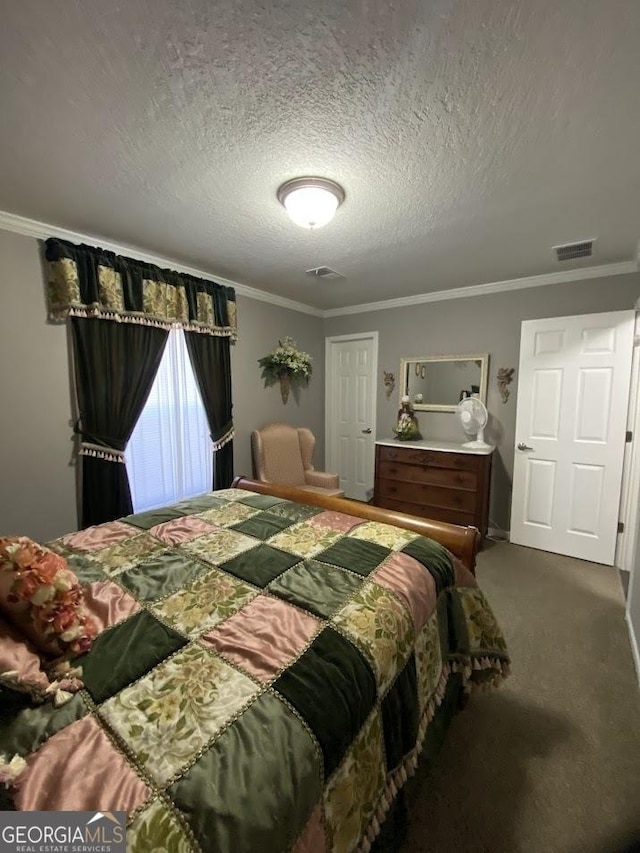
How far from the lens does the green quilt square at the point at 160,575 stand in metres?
1.22

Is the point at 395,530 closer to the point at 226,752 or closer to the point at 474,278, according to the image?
the point at 226,752

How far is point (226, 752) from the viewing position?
0.69 m

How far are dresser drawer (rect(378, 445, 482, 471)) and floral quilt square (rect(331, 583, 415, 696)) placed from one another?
87.9 inches

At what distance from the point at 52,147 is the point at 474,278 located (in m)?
3.09

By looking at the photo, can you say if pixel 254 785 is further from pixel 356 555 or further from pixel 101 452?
pixel 101 452

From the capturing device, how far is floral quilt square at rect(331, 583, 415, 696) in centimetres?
101

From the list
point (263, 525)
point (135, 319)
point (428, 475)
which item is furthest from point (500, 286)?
point (135, 319)

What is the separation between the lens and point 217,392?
3.19 m

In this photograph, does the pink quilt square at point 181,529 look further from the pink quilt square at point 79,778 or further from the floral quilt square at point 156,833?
the floral quilt square at point 156,833

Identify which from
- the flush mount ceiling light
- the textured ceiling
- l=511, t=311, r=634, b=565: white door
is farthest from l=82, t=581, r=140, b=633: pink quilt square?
l=511, t=311, r=634, b=565: white door

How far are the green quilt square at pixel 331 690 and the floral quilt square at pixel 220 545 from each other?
621 millimetres

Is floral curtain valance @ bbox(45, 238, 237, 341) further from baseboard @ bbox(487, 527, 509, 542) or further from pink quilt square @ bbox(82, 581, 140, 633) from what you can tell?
baseboard @ bbox(487, 527, 509, 542)

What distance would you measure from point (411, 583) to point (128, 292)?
262 centimetres

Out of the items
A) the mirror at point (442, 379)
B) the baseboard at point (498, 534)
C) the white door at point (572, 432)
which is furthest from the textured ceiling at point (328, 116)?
the baseboard at point (498, 534)
